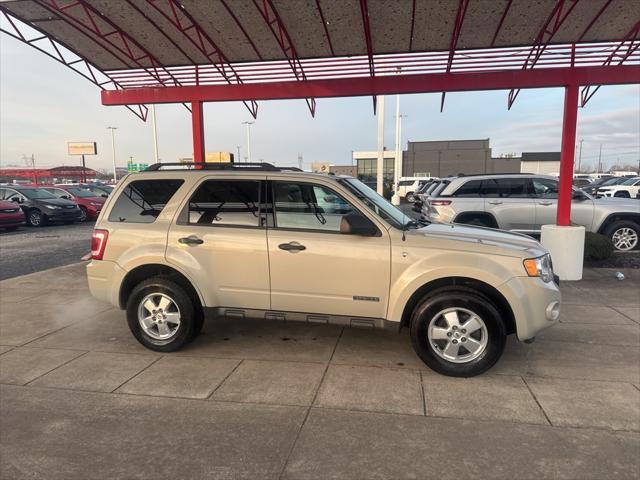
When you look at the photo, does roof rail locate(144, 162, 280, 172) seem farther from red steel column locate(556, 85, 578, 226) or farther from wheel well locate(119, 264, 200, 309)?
red steel column locate(556, 85, 578, 226)

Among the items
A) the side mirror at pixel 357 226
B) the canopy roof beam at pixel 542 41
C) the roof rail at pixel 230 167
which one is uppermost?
the canopy roof beam at pixel 542 41

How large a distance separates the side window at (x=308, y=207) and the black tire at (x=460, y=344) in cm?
110

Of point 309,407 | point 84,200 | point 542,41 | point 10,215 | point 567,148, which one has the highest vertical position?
point 542,41

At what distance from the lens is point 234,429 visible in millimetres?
3184

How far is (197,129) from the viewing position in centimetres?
829

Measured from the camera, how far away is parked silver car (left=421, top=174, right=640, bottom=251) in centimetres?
946

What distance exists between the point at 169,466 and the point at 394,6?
21.3 feet

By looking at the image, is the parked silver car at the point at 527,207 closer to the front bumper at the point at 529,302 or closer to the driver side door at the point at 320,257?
the front bumper at the point at 529,302

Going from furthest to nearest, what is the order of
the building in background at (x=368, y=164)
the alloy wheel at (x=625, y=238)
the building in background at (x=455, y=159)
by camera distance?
the building in background at (x=455, y=159), the building in background at (x=368, y=164), the alloy wheel at (x=625, y=238)

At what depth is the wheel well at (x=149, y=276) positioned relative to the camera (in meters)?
4.52

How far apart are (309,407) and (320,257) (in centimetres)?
131

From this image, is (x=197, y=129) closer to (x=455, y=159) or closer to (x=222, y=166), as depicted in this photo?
(x=222, y=166)

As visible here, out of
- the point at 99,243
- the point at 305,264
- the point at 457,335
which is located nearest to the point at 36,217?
the point at 99,243

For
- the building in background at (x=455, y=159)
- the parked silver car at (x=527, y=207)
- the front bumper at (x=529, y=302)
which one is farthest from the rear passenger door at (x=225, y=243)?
the building in background at (x=455, y=159)
